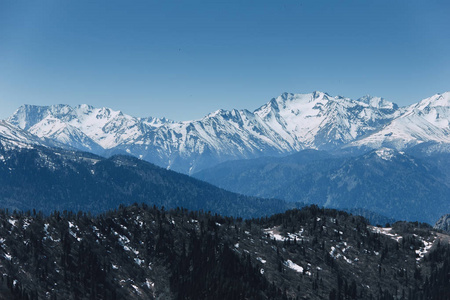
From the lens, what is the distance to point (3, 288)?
197875 mm

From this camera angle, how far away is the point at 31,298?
648 feet

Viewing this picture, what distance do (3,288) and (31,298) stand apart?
11323 mm
